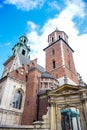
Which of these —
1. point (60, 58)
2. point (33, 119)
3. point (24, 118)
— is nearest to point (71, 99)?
point (33, 119)

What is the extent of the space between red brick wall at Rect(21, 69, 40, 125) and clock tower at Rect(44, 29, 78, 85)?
6.38 metres

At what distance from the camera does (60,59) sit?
2766 cm

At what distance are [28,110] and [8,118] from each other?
274 cm

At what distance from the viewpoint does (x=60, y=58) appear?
27.8m

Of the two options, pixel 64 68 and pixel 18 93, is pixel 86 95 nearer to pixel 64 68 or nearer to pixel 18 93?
pixel 18 93

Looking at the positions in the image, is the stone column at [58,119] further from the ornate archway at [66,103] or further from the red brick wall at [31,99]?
the red brick wall at [31,99]

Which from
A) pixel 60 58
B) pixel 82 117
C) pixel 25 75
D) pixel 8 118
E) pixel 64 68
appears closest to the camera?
pixel 82 117

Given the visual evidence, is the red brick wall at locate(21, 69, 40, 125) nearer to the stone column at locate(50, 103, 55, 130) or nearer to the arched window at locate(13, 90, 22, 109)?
the arched window at locate(13, 90, 22, 109)

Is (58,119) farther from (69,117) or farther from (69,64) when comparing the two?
(69,64)

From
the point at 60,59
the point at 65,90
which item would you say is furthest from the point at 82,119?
the point at 60,59

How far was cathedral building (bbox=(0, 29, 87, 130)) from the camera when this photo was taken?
1257cm

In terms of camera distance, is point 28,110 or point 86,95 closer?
point 86,95

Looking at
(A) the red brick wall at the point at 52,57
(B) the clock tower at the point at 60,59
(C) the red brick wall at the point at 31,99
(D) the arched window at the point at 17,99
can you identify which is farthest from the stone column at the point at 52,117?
(A) the red brick wall at the point at 52,57

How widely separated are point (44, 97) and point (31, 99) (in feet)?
6.18
